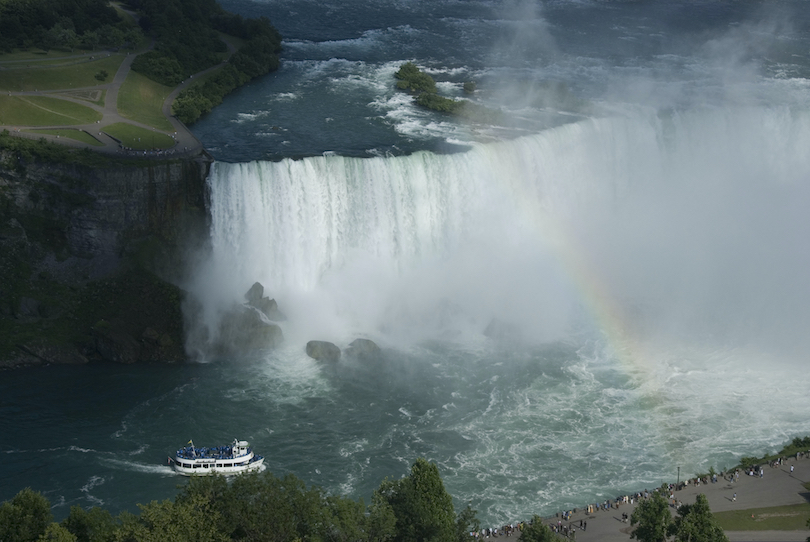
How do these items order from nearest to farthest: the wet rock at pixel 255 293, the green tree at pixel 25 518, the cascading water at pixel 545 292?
the green tree at pixel 25 518
the cascading water at pixel 545 292
the wet rock at pixel 255 293

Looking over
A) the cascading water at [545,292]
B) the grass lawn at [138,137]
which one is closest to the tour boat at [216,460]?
the cascading water at [545,292]

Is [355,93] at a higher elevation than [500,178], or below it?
higher

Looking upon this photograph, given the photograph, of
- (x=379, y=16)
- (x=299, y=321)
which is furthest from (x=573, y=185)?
(x=379, y=16)

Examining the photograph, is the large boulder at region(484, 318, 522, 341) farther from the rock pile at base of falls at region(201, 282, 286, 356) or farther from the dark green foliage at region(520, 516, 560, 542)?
the dark green foliage at region(520, 516, 560, 542)

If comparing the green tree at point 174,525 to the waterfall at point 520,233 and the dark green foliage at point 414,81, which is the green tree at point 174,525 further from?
the dark green foliage at point 414,81

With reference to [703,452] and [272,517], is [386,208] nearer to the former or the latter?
[703,452]

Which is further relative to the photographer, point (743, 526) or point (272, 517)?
point (743, 526)
